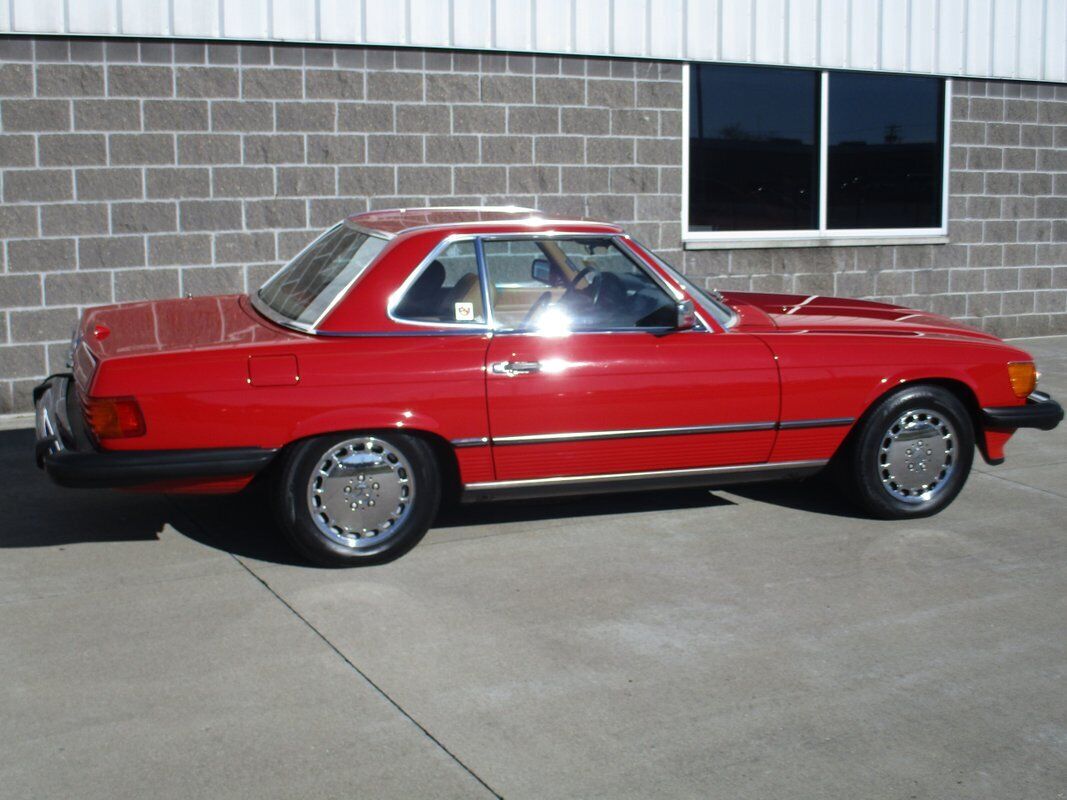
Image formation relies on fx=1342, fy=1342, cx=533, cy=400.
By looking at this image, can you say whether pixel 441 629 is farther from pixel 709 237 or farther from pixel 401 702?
pixel 709 237

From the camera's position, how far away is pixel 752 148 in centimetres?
1130

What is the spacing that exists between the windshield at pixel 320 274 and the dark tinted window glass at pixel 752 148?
509cm

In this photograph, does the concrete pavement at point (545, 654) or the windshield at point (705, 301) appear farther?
the windshield at point (705, 301)

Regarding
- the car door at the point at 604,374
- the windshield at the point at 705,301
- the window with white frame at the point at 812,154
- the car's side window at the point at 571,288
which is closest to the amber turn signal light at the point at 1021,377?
the car door at the point at 604,374

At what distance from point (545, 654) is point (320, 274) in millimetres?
2276

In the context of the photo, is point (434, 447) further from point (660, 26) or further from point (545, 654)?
point (660, 26)

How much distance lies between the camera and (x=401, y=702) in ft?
14.2

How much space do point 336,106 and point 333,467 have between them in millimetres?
4539

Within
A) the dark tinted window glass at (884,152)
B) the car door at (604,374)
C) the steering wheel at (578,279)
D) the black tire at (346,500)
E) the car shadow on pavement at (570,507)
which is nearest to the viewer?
the black tire at (346,500)

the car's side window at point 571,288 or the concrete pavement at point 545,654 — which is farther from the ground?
the car's side window at point 571,288

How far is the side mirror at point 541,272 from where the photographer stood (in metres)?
6.13

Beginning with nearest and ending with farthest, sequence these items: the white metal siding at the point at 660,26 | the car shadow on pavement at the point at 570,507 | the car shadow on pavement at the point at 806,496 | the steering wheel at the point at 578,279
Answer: the steering wheel at the point at 578,279 → the car shadow on pavement at the point at 570,507 → the car shadow on pavement at the point at 806,496 → the white metal siding at the point at 660,26

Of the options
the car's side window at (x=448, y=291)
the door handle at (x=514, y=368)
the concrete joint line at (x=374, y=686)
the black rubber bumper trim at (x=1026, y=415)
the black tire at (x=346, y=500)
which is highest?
the car's side window at (x=448, y=291)

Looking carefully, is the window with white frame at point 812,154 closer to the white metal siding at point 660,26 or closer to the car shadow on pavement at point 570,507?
the white metal siding at point 660,26
